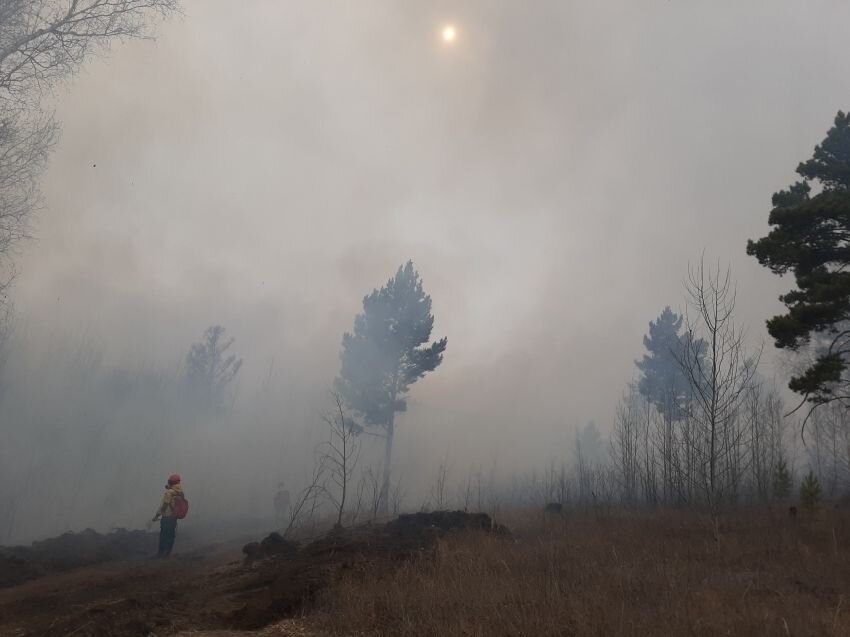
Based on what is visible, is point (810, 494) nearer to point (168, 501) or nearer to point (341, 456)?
point (168, 501)

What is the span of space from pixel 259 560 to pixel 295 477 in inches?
1681

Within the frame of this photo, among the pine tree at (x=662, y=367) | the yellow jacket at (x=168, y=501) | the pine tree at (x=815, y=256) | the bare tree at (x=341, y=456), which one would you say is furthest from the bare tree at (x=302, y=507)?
the pine tree at (x=662, y=367)

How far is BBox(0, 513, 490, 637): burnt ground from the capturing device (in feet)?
23.1

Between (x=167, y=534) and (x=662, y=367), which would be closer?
(x=167, y=534)

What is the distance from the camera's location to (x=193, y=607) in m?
8.16

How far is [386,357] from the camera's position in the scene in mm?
30344

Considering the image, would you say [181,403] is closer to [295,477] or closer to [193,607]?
[295,477]

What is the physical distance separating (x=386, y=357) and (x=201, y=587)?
2082 centimetres

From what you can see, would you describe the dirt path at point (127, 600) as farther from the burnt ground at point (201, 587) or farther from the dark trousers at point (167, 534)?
the dark trousers at point (167, 534)

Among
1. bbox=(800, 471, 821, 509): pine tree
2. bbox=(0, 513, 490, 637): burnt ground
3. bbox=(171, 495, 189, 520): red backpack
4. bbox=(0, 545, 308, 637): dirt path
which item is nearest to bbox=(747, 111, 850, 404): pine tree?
bbox=(800, 471, 821, 509): pine tree

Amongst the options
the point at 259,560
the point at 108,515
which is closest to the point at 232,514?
the point at 108,515

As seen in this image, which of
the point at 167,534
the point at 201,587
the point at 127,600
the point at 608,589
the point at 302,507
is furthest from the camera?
the point at 302,507

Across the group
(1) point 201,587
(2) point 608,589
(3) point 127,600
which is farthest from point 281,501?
(2) point 608,589

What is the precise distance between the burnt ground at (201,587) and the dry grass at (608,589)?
0.84 m
